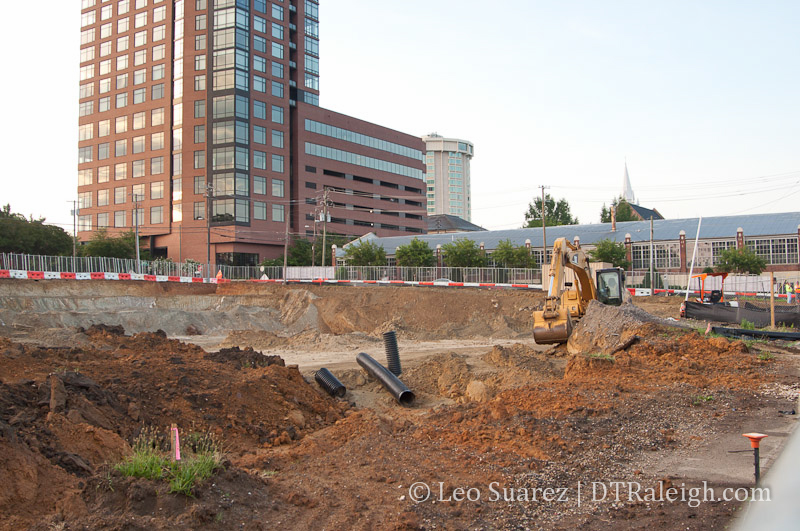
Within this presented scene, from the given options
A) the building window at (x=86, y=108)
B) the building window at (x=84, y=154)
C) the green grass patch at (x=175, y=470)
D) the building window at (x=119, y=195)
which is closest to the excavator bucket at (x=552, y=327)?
the green grass patch at (x=175, y=470)

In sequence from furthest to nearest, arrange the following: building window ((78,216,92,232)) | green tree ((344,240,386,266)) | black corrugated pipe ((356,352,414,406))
A: building window ((78,216,92,232)) < green tree ((344,240,386,266)) < black corrugated pipe ((356,352,414,406))

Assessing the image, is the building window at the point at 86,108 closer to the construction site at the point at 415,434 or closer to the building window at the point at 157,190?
the building window at the point at 157,190

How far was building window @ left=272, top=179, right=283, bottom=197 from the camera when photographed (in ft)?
230

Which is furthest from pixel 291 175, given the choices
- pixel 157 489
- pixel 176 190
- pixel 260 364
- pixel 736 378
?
pixel 157 489

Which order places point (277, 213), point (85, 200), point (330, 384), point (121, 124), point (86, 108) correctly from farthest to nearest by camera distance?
point (86, 108), point (85, 200), point (121, 124), point (277, 213), point (330, 384)

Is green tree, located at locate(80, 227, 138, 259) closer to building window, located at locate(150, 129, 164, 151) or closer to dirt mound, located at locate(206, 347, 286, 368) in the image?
building window, located at locate(150, 129, 164, 151)

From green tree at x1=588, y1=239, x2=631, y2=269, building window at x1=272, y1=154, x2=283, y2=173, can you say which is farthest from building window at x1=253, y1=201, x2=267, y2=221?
green tree at x1=588, y1=239, x2=631, y2=269

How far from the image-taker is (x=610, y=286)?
2195 cm

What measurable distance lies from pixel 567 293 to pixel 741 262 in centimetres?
3267

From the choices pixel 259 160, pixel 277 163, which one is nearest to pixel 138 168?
pixel 259 160

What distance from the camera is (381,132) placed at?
87.4 metres

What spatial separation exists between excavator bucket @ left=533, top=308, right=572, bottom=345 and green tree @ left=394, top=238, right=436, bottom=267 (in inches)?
1488

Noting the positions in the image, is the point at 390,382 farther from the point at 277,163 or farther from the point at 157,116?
the point at 157,116

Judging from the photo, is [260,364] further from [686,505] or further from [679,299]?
[679,299]
